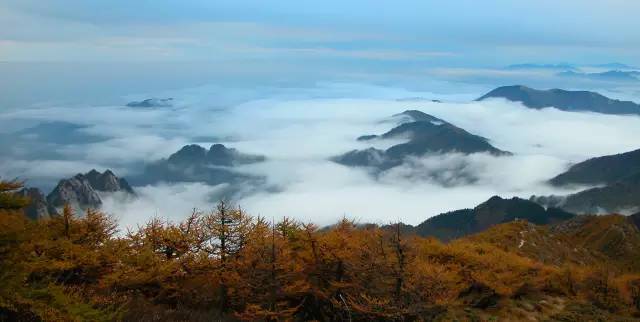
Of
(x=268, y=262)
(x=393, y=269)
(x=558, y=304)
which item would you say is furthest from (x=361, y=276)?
(x=558, y=304)

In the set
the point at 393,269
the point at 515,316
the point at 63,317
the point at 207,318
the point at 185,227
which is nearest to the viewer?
the point at 63,317

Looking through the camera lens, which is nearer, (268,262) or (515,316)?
(268,262)

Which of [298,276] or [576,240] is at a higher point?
[298,276]

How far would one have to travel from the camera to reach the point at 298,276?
50344 millimetres

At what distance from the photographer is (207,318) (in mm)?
38188

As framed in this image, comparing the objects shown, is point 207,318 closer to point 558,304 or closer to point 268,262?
point 268,262

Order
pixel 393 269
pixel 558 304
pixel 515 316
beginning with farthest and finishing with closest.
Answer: pixel 558 304, pixel 515 316, pixel 393 269

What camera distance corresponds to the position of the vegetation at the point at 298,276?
4359 centimetres

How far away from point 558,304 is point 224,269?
38.3 m

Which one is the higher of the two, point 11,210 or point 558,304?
point 11,210

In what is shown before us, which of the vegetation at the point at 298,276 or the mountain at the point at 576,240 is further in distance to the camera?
the mountain at the point at 576,240

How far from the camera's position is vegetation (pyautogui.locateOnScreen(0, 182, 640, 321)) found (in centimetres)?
4359

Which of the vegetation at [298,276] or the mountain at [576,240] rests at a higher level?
the vegetation at [298,276]

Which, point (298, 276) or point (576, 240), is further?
point (576, 240)
